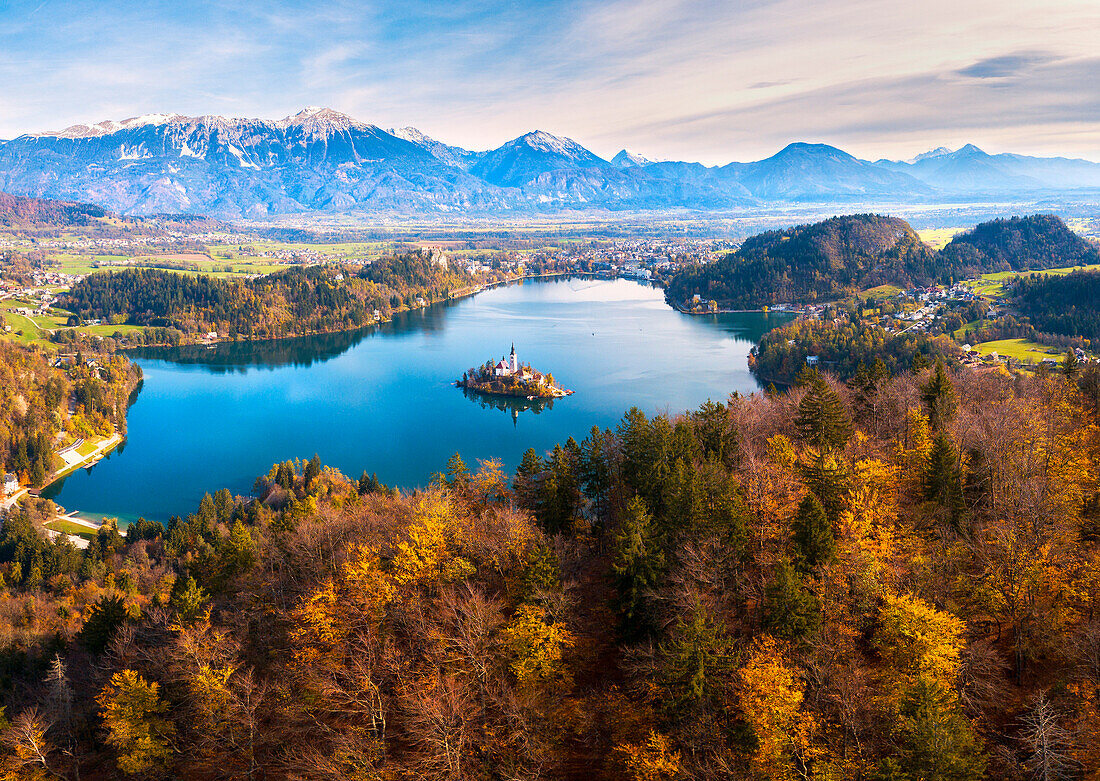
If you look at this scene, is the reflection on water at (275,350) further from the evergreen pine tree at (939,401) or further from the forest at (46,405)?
the evergreen pine tree at (939,401)

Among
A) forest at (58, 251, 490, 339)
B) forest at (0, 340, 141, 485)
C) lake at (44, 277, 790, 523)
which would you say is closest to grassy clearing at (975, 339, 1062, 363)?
lake at (44, 277, 790, 523)

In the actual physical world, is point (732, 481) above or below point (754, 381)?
above

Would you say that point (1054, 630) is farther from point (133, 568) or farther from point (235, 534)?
point (133, 568)

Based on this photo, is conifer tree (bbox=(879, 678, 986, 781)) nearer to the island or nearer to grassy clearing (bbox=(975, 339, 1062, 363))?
the island

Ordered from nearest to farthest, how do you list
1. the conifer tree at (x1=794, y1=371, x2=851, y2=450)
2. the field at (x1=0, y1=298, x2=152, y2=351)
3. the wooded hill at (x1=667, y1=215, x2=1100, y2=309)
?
the conifer tree at (x1=794, y1=371, x2=851, y2=450) → the field at (x1=0, y1=298, x2=152, y2=351) → the wooded hill at (x1=667, y1=215, x2=1100, y2=309)

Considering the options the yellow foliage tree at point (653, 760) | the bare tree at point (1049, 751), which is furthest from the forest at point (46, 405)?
the bare tree at point (1049, 751)

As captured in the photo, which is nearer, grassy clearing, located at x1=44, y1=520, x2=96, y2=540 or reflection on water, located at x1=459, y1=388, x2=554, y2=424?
grassy clearing, located at x1=44, y1=520, x2=96, y2=540

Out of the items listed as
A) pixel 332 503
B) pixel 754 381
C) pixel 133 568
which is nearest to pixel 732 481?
pixel 332 503
